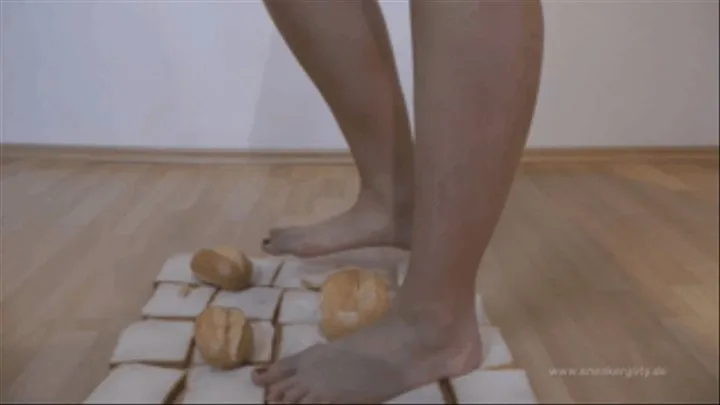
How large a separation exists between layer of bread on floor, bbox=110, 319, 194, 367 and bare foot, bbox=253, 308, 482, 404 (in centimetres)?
8

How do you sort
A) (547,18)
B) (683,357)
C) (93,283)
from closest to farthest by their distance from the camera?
(683,357), (547,18), (93,283)

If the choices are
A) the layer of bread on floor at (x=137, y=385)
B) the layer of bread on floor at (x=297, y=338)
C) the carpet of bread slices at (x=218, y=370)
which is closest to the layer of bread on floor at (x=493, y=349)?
the carpet of bread slices at (x=218, y=370)

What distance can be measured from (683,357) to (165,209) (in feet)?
1.60

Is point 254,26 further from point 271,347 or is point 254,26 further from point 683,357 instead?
point 683,357

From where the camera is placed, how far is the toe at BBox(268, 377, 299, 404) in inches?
23.1

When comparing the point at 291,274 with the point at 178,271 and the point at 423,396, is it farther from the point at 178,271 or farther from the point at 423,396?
Result: the point at 423,396

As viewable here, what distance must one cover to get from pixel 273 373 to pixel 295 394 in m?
0.03

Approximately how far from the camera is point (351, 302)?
0.71 m

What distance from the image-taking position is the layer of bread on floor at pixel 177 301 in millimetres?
710

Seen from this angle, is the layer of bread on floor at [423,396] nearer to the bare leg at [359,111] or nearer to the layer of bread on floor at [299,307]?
the layer of bread on floor at [299,307]

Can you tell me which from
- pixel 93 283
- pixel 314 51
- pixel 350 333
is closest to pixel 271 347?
pixel 350 333

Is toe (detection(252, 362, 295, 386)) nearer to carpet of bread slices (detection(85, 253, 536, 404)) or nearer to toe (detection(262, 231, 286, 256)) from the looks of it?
carpet of bread slices (detection(85, 253, 536, 404))

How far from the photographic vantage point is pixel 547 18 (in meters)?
0.58

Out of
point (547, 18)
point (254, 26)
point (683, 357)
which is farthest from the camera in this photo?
point (254, 26)
